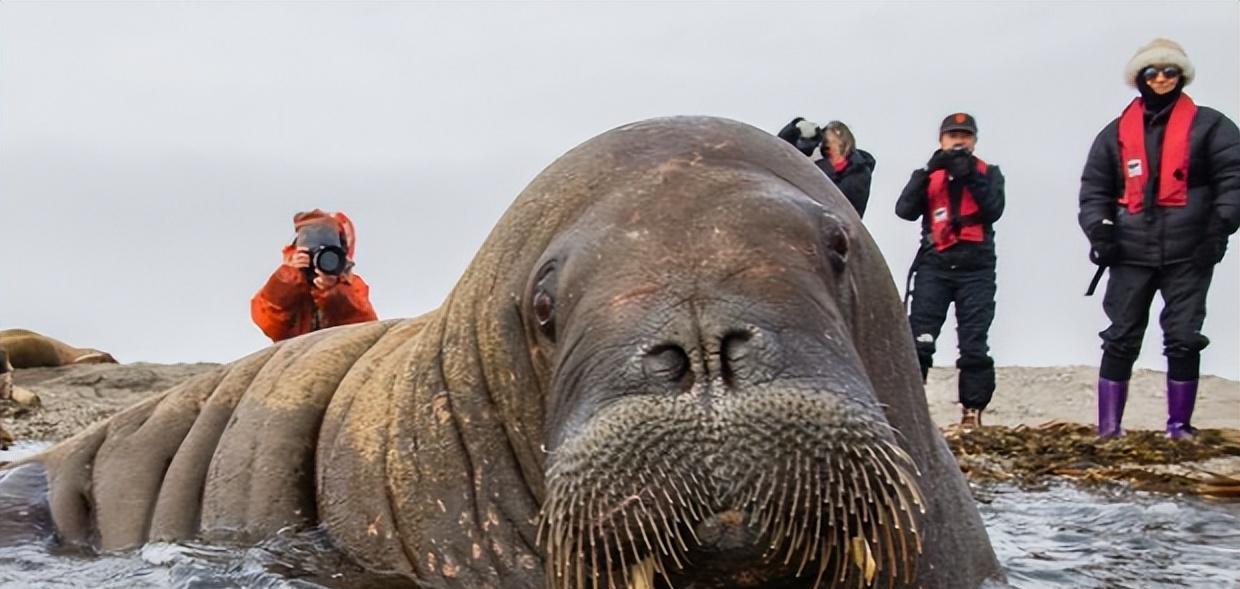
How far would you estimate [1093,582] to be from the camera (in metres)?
5.63

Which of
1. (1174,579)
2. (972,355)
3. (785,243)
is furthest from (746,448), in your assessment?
(972,355)

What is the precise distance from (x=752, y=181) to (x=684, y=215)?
326 mm

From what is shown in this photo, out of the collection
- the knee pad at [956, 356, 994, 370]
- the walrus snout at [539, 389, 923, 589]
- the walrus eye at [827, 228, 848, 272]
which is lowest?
the walrus snout at [539, 389, 923, 589]

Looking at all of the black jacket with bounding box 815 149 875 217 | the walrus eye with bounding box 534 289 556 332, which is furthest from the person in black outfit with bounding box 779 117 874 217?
the walrus eye with bounding box 534 289 556 332

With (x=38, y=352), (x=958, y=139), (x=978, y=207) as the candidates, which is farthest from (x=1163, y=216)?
(x=38, y=352)

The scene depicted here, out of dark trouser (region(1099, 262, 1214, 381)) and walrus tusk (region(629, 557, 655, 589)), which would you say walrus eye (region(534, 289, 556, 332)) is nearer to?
walrus tusk (region(629, 557, 655, 589))

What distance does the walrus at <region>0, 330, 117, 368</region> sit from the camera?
1912 cm

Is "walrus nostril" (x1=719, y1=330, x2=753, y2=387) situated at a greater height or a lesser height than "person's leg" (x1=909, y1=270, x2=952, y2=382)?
lesser

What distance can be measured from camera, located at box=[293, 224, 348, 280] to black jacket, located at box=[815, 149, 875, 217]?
3590 mm

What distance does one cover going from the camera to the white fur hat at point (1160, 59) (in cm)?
1100

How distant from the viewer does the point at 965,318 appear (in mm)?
12344

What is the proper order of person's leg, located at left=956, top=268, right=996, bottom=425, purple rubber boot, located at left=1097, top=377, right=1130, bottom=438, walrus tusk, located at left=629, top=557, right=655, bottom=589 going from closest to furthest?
walrus tusk, located at left=629, top=557, right=655, bottom=589
purple rubber boot, located at left=1097, top=377, right=1130, bottom=438
person's leg, located at left=956, top=268, right=996, bottom=425

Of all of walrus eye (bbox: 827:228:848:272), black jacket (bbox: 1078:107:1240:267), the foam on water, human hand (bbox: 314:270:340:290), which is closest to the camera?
walrus eye (bbox: 827:228:848:272)

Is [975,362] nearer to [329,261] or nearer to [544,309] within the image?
[329,261]
